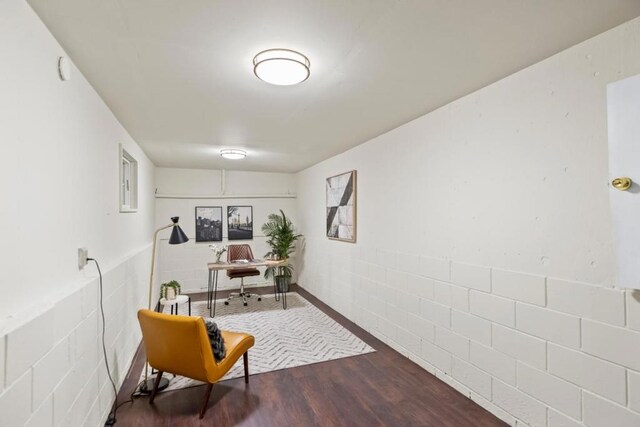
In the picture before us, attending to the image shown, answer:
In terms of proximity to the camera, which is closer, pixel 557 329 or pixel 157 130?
pixel 557 329

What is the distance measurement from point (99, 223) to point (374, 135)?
2.75m

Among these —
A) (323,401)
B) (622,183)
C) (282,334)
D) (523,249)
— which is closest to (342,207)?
(282,334)

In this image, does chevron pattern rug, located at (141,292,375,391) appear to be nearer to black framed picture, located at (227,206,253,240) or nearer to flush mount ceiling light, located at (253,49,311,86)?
black framed picture, located at (227,206,253,240)

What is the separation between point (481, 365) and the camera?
230 centimetres

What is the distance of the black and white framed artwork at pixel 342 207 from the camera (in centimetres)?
419

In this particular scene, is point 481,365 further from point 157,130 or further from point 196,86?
point 157,130

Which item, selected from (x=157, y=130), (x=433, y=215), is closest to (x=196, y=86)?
(x=157, y=130)

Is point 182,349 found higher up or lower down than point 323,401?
higher up

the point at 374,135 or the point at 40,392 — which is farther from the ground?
the point at 374,135

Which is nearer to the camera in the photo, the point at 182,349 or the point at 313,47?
the point at 313,47

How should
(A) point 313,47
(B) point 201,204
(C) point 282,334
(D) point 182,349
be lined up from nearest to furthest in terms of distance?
(A) point 313,47 → (D) point 182,349 → (C) point 282,334 → (B) point 201,204

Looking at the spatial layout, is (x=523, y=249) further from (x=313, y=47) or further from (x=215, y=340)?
(x=215, y=340)

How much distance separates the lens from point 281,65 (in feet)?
5.77

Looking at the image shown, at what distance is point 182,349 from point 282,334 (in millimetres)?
1726
